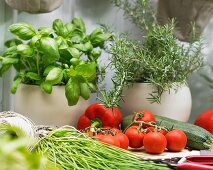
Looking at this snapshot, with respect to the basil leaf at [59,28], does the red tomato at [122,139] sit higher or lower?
lower

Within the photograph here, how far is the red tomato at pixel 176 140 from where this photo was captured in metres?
0.76

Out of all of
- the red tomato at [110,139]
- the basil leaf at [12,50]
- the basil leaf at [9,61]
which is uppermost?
the basil leaf at [12,50]

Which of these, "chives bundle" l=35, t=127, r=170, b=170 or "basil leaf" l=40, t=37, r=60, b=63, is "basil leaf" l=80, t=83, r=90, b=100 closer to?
"basil leaf" l=40, t=37, r=60, b=63

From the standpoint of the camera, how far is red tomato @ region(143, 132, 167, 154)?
2.39 feet

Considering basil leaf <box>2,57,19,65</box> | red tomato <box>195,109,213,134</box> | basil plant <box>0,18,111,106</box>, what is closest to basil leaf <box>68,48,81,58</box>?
basil plant <box>0,18,111,106</box>

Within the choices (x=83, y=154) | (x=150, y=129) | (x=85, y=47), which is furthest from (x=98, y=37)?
(x=83, y=154)

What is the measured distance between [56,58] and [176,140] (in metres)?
0.30

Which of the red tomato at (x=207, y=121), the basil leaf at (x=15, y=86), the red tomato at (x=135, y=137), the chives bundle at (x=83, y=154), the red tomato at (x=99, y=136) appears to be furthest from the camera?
the red tomato at (x=207, y=121)

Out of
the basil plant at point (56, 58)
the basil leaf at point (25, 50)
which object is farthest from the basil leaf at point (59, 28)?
the basil leaf at point (25, 50)

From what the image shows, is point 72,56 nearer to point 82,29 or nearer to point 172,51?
point 82,29

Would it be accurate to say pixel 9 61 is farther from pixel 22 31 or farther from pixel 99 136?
pixel 99 136

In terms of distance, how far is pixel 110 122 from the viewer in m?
0.84

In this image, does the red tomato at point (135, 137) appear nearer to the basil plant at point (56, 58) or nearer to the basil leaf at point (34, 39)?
the basil plant at point (56, 58)

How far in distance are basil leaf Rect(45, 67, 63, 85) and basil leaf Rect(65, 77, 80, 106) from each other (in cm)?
2
